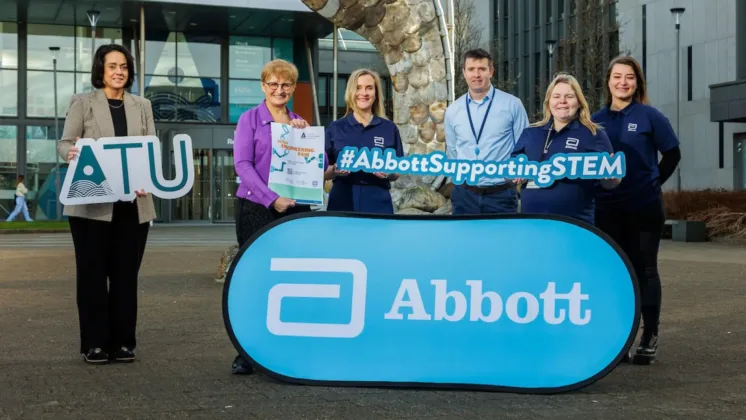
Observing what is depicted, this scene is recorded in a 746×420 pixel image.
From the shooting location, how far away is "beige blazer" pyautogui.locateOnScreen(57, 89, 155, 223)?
7445 millimetres

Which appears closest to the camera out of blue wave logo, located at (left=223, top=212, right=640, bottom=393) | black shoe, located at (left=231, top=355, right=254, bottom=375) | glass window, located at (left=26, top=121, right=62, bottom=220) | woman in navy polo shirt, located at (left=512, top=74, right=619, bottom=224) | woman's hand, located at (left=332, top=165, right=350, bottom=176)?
blue wave logo, located at (left=223, top=212, right=640, bottom=393)

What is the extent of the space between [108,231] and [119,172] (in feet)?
1.40

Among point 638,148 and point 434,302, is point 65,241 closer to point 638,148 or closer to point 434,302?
point 638,148

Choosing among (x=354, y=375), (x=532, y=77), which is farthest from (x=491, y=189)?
(x=532, y=77)

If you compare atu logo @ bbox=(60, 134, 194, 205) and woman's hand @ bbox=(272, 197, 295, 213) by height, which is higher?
atu logo @ bbox=(60, 134, 194, 205)

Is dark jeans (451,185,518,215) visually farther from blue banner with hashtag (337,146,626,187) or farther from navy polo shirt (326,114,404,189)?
blue banner with hashtag (337,146,626,187)

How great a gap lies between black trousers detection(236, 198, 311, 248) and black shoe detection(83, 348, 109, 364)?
118cm

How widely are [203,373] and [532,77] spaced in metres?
52.0

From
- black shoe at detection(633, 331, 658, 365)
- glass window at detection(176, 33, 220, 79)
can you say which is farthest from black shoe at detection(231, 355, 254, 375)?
glass window at detection(176, 33, 220, 79)

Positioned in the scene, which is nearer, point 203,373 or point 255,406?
point 255,406

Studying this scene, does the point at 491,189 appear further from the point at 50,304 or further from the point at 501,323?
the point at 50,304

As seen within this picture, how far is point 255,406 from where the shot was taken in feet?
19.1

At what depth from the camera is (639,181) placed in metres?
7.51

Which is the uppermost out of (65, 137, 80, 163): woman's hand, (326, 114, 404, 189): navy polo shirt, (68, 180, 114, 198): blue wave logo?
(326, 114, 404, 189): navy polo shirt
